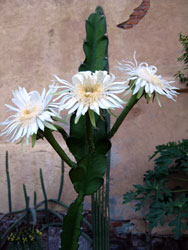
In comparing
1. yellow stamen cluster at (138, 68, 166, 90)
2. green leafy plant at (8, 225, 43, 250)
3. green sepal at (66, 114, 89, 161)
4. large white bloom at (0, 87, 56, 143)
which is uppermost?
yellow stamen cluster at (138, 68, 166, 90)

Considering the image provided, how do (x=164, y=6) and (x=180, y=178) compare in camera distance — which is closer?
(x=180, y=178)

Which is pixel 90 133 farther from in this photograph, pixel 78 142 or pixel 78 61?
pixel 78 61

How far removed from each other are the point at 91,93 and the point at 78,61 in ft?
6.13

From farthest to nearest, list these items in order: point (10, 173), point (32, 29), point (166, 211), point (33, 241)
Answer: point (32, 29) → point (10, 173) → point (166, 211) → point (33, 241)

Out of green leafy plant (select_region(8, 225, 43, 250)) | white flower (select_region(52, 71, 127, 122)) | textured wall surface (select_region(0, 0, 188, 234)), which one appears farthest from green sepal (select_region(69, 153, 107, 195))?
textured wall surface (select_region(0, 0, 188, 234))

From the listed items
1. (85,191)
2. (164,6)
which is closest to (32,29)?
(164,6)

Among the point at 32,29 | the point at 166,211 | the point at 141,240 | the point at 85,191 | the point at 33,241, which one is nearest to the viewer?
the point at 85,191

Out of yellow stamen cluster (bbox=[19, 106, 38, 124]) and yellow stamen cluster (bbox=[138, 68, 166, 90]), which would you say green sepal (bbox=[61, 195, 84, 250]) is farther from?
yellow stamen cluster (bbox=[138, 68, 166, 90])

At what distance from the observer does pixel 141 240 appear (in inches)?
93.5

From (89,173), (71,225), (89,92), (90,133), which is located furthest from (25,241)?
(89,92)

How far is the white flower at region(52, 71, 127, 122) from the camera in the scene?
34.9 inches

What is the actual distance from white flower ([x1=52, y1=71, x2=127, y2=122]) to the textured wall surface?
1.64 meters

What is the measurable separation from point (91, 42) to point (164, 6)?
1.73 metres

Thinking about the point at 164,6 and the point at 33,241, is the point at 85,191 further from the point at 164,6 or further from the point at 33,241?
the point at 164,6
